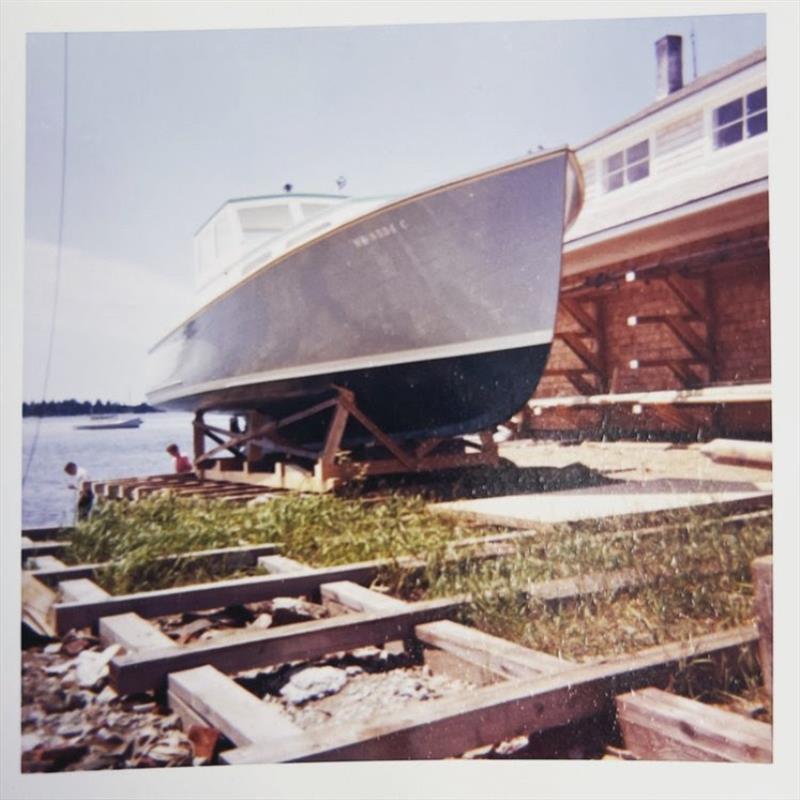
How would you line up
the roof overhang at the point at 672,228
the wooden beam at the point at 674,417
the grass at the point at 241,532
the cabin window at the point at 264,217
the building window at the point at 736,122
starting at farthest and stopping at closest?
the building window at the point at 736,122 → the roof overhang at the point at 672,228 → the cabin window at the point at 264,217 → the wooden beam at the point at 674,417 → the grass at the point at 241,532

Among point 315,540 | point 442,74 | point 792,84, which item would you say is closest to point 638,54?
point 792,84

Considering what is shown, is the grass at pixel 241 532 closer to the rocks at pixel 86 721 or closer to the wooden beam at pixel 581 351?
the rocks at pixel 86 721

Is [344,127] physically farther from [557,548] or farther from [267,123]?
[557,548]

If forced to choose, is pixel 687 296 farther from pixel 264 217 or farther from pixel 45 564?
pixel 45 564

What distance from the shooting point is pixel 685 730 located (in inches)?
58.2

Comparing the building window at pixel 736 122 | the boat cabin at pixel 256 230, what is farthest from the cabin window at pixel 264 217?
the building window at pixel 736 122

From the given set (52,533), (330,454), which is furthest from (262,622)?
(330,454)

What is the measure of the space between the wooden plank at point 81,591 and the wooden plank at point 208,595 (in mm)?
82

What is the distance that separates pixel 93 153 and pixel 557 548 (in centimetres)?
223

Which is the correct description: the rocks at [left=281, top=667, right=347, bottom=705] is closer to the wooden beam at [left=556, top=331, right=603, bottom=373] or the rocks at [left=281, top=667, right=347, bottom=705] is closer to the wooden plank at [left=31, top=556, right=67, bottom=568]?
the wooden plank at [left=31, top=556, right=67, bottom=568]

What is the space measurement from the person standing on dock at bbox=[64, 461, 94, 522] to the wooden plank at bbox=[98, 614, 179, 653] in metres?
0.64

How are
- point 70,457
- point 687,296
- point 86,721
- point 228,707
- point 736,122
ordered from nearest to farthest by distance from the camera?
1. point 228,707
2. point 86,721
3. point 70,457
4. point 687,296
5. point 736,122

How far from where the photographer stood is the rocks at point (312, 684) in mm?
1887

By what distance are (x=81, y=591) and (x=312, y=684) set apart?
1.00 meters
